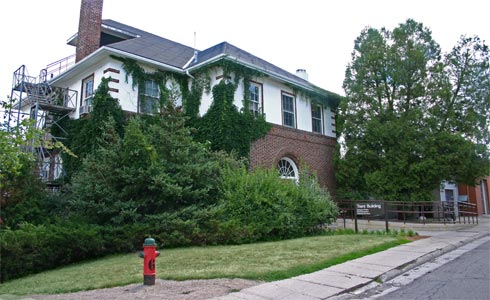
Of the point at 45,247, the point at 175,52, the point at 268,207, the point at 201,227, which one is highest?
the point at 175,52

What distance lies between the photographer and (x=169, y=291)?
6.34m

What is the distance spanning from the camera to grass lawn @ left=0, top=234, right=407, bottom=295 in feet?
23.6

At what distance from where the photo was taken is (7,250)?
28.4 feet

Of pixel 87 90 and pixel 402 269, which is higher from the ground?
pixel 87 90

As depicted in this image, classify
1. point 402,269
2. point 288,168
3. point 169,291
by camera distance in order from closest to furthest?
point 169,291 < point 402,269 < point 288,168

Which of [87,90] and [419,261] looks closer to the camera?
[419,261]

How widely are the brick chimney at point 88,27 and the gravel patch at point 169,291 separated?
44.3ft

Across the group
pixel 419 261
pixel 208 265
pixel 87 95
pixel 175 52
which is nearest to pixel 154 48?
pixel 175 52

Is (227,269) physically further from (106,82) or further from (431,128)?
(431,128)

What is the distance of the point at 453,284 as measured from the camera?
21.9ft

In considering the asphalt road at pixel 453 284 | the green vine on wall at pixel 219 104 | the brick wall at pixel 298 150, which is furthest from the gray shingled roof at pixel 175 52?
the asphalt road at pixel 453 284

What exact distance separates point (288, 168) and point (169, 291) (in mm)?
13533

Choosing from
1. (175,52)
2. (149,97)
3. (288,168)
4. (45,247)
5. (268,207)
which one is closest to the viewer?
(45,247)

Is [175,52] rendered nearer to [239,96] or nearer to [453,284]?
[239,96]
